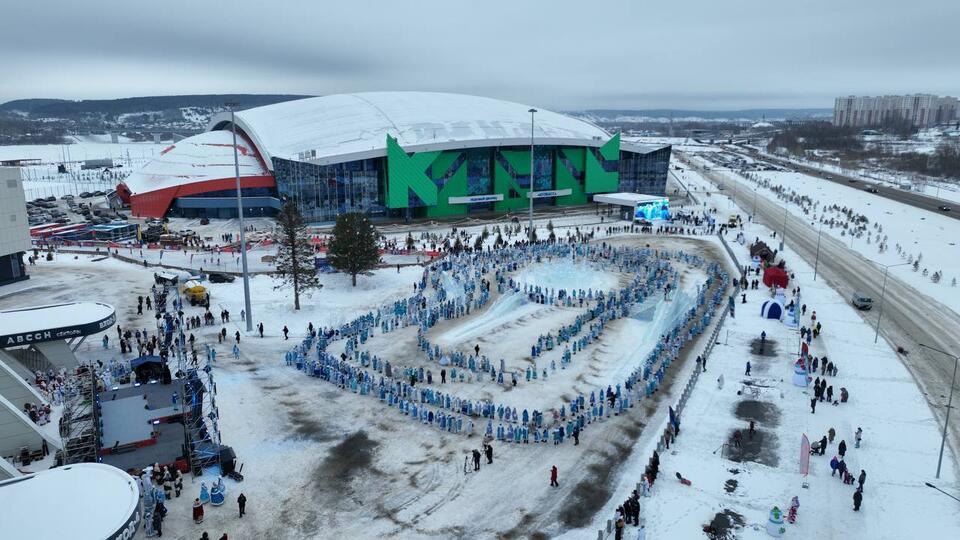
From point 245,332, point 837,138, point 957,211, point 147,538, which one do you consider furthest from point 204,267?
point 837,138

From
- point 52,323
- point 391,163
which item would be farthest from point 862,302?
point 391,163

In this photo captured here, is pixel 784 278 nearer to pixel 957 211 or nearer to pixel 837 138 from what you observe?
pixel 957 211

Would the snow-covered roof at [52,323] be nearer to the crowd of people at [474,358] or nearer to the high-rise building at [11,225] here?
the crowd of people at [474,358]

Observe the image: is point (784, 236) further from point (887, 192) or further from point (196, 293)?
point (196, 293)

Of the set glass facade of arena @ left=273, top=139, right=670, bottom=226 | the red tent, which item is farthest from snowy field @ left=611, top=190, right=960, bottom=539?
glass facade of arena @ left=273, top=139, right=670, bottom=226

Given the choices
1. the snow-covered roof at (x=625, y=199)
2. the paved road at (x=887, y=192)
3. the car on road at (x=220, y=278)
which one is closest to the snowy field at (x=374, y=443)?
the car on road at (x=220, y=278)

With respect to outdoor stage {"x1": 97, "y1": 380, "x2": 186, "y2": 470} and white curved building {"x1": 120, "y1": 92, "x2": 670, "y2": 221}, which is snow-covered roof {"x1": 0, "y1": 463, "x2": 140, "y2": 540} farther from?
white curved building {"x1": 120, "y1": 92, "x2": 670, "y2": 221}
